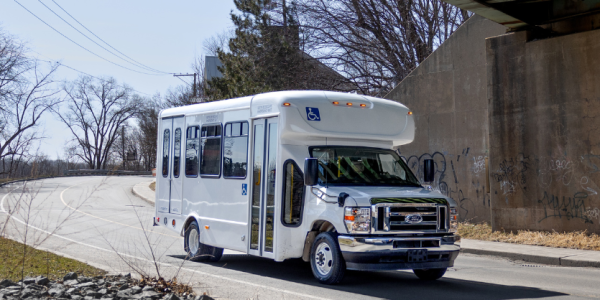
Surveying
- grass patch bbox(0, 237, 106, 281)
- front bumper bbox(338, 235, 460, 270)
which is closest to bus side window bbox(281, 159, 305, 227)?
front bumper bbox(338, 235, 460, 270)

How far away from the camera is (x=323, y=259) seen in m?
8.77

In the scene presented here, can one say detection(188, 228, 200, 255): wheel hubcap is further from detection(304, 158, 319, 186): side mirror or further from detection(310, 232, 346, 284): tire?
detection(304, 158, 319, 186): side mirror

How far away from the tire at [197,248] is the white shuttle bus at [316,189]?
Result: 2 cm

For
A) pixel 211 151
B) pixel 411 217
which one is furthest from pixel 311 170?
pixel 211 151

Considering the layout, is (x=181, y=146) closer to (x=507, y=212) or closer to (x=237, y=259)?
(x=237, y=259)

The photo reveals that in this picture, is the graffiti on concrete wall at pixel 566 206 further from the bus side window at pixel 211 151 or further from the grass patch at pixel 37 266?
the grass patch at pixel 37 266

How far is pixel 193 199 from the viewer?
1173 centimetres

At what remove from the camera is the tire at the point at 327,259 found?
27.6ft

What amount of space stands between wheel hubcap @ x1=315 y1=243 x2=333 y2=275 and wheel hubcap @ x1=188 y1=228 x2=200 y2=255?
11.7ft

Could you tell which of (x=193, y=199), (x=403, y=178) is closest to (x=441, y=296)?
(x=403, y=178)

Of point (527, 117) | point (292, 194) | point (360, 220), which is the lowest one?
point (360, 220)

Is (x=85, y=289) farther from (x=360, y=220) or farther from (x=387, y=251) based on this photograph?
(x=387, y=251)

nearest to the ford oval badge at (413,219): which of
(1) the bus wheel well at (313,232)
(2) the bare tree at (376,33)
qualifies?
(1) the bus wheel well at (313,232)

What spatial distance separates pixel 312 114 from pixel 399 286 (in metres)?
2.95
